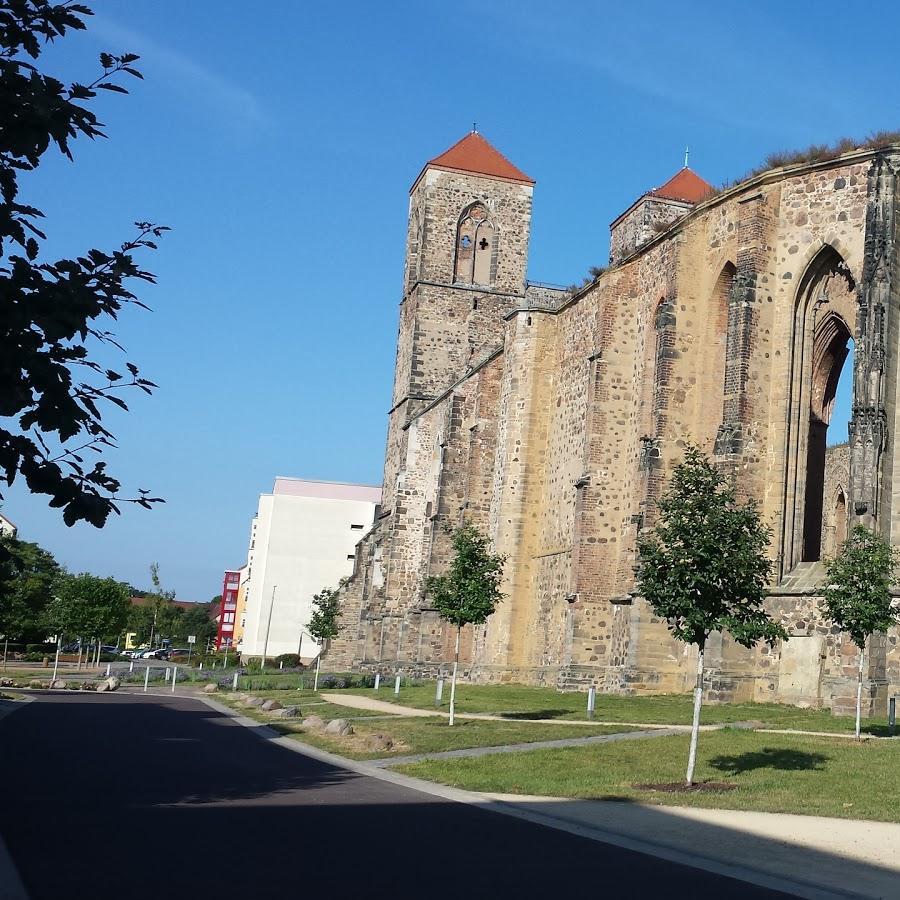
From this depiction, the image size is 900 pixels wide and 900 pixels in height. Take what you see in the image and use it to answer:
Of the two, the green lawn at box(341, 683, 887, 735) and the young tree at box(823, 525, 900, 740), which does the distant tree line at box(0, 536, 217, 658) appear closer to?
the green lawn at box(341, 683, 887, 735)

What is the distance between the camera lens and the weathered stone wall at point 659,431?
26906 mm

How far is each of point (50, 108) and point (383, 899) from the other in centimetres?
501

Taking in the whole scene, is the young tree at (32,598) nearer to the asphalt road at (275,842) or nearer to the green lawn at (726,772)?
the green lawn at (726,772)

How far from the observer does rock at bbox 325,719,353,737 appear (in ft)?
75.1

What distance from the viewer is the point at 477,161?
63000 mm

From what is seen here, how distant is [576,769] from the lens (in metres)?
16.8

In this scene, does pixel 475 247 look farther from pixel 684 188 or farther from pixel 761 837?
pixel 761 837

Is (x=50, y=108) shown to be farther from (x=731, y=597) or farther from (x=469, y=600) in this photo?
(x=469, y=600)

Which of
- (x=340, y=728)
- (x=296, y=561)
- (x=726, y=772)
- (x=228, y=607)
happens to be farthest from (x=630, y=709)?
(x=228, y=607)

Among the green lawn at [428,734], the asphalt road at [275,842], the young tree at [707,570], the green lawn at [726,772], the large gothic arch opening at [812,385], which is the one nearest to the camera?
the asphalt road at [275,842]

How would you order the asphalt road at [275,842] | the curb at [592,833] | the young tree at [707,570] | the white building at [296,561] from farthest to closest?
the white building at [296,561]
the young tree at [707,570]
the curb at [592,833]
the asphalt road at [275,842]

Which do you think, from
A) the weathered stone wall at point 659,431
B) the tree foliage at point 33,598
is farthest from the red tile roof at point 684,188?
the tree foliage at point 33,598

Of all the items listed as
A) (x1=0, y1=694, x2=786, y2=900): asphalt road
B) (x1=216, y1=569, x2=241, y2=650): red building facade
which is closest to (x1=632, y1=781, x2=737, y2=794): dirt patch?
(x1=0, y1=694, x2=786, y2=900): asphalt road

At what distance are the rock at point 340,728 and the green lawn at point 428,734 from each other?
164mm
